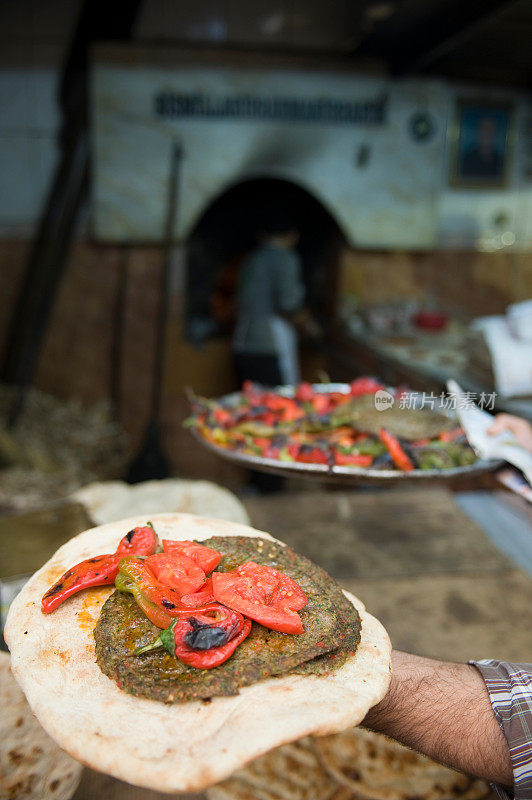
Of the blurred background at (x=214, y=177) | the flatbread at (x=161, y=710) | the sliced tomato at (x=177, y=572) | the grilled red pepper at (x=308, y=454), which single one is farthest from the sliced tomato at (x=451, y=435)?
the blurred background at (x=214, y=177)

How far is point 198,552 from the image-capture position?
1129mm

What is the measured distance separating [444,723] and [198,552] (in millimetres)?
529

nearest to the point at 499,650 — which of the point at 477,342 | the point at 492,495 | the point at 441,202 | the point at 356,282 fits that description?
the point at 492,495

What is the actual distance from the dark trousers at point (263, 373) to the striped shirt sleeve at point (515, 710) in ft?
11.5

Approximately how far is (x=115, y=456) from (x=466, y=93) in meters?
4.01

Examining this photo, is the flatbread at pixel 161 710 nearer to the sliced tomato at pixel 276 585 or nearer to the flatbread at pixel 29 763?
the sliced tomato at pixel 276 585

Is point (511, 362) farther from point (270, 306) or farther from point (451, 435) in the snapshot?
point (270, 306)

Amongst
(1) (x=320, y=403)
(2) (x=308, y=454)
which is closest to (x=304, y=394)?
(1) (x=320, y=403)

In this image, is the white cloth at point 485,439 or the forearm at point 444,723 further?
the white cloth at point 485,439

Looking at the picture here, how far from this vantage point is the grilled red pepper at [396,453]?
6.09 feet

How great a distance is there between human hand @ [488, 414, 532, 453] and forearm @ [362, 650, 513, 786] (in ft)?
3.07

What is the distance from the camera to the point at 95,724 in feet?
2.76

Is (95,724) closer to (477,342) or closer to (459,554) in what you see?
(459,554)

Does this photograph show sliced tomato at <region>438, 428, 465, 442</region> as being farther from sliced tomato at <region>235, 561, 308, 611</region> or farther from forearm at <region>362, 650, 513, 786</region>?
sliced tomato at <region>235, 561, 308, 611</region>
